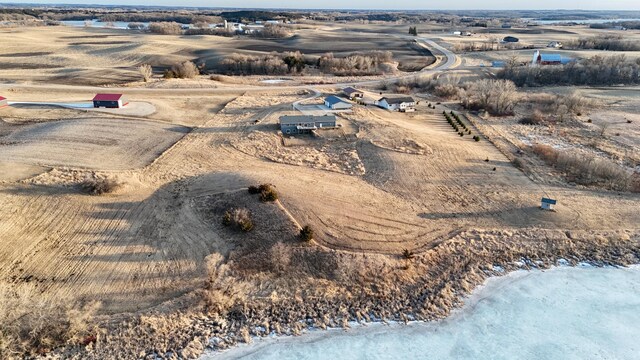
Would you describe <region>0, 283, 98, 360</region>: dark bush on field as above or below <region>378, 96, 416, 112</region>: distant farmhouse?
below

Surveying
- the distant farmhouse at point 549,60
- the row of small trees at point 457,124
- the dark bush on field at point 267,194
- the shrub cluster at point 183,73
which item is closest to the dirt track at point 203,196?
the dark bush on field at point 267,194

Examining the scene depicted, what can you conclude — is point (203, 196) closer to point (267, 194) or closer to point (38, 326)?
point (267, 194)

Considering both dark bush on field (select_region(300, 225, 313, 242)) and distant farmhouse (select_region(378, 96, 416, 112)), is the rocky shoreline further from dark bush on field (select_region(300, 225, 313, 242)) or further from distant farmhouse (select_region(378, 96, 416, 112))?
distant farmhouse (select_region(378, 96, 416, 112))

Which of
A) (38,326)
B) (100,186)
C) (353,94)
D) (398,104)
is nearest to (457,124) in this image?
(398,104)

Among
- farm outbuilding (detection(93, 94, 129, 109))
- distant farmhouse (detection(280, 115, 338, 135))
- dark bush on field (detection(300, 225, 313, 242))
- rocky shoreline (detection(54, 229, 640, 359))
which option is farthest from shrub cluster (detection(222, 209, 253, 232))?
farm outbuilding (detection(93, 94, 129, 109))

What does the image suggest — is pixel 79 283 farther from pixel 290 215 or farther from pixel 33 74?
pixel 33 74

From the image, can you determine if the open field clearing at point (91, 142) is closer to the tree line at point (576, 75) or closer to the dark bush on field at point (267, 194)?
the dark bush on field at point (267, 194)
